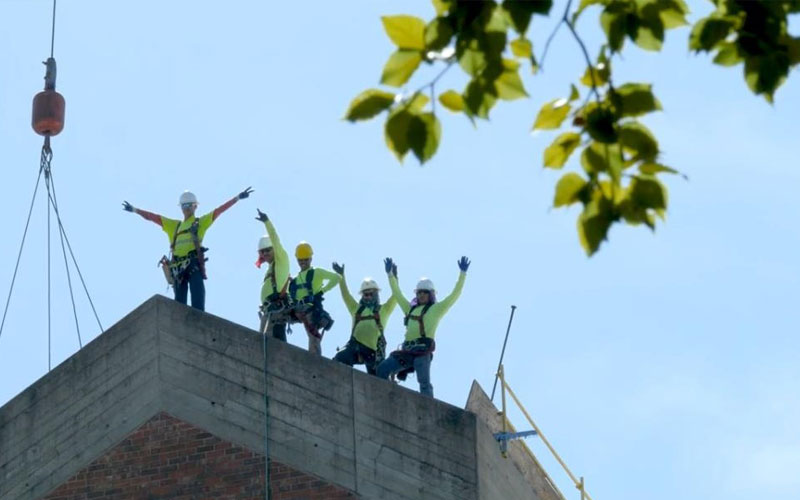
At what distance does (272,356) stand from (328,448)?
3.22 ft

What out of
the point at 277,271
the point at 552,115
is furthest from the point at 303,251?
the point at 552,115

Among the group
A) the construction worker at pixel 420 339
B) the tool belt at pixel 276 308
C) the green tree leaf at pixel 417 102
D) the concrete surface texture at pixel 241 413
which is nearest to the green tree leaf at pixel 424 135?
the green tree leaf at pixel 417 102

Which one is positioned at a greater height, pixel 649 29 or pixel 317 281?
pixel 317 281

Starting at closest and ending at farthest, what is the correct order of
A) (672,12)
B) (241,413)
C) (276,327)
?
(672,12), (241,413), (276,327)

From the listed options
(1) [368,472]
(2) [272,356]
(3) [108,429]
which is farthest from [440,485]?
(3) [108,429]

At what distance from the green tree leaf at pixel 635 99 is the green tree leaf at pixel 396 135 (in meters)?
0.74

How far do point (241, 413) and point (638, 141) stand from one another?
11698 millimetres

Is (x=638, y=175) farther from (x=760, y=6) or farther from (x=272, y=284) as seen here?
(x=272, y=284)

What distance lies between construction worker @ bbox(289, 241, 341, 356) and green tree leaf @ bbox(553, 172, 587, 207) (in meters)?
12.9

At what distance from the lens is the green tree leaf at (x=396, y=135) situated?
7336mm

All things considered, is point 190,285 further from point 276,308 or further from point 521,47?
point 521,47

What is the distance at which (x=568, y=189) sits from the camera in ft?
24.4

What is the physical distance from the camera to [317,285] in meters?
20.6

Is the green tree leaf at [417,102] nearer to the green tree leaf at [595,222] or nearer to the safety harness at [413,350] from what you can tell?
the green tree leaf at [595,222]
